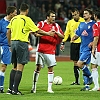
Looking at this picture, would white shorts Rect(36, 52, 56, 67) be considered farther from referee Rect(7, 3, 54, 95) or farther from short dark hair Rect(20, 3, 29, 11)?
short dark hair Rect(20, 3, 29, 11)

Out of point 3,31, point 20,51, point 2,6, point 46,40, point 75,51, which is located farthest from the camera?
point 2,6

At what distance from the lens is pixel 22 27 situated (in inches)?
497

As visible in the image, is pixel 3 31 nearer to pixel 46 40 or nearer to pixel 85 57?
pixel 46 40

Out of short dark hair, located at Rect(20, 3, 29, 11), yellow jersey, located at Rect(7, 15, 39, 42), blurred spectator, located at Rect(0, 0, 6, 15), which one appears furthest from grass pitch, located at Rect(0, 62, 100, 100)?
blurred spectator, located at Rect(0, 0, 6, 15)

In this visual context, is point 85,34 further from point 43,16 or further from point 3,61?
point 43,16

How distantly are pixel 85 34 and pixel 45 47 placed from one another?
124 cm

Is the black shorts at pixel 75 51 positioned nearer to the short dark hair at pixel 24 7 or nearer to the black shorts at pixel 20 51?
the black shorts at pixel 20 51

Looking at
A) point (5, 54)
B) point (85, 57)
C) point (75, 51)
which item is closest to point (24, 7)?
point (5, 54)

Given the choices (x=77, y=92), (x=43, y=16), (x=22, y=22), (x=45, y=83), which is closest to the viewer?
(x=22, y=22)

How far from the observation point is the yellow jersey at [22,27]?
41.4 feet

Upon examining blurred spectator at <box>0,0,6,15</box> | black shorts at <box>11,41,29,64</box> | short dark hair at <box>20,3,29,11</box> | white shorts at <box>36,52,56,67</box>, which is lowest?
white shorts at <box>36,52,56,67</box>

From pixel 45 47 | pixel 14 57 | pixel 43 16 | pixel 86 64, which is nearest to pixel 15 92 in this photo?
pixel 14 57

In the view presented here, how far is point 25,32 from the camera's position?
1272cm

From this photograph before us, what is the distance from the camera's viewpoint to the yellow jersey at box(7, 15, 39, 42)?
41.4 ft
